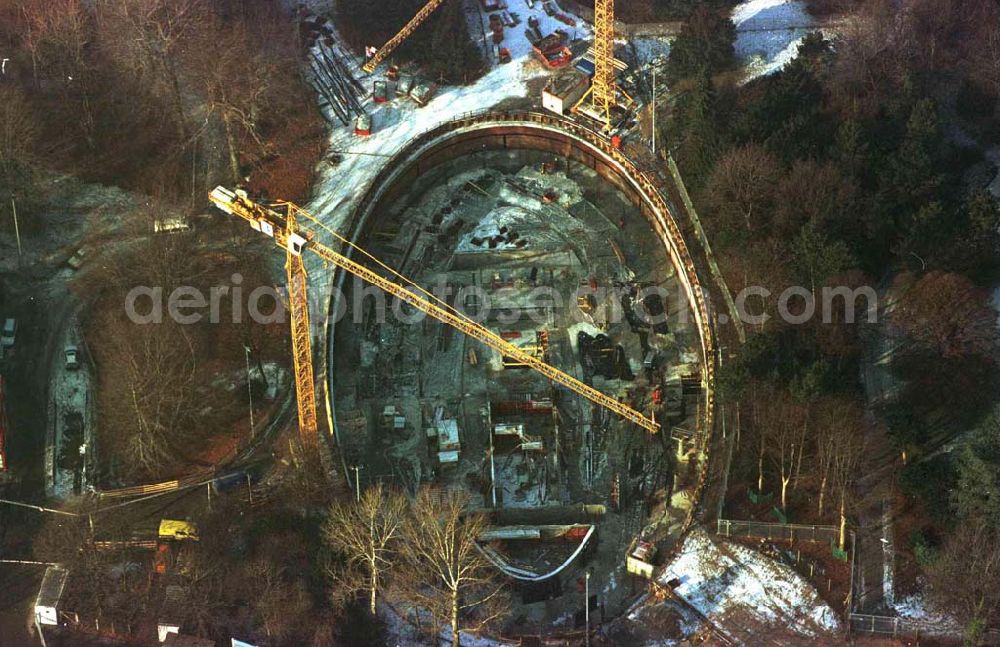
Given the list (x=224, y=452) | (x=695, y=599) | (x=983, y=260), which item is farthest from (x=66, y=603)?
(x=983, y=260)

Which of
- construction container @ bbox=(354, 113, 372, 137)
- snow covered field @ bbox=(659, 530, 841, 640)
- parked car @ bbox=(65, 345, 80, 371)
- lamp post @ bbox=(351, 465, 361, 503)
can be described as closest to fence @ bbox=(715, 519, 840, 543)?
snow covered field @ bbox=(659, 530, 841, 640)

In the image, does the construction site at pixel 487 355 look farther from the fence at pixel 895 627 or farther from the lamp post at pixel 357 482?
the fence at pixel 895 627

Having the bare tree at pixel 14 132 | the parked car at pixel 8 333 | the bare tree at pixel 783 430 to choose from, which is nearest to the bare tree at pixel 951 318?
the bare tree at pixel 783 430

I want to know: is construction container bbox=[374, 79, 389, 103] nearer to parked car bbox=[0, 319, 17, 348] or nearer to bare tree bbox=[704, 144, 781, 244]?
bare tree bbox=[704, 144, 781, 244]

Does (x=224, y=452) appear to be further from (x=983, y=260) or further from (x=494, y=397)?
(x=983, y=260)

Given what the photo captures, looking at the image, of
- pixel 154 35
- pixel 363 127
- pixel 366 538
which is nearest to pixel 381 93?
pixel 363 127

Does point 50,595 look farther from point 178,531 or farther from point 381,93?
point 381,93
